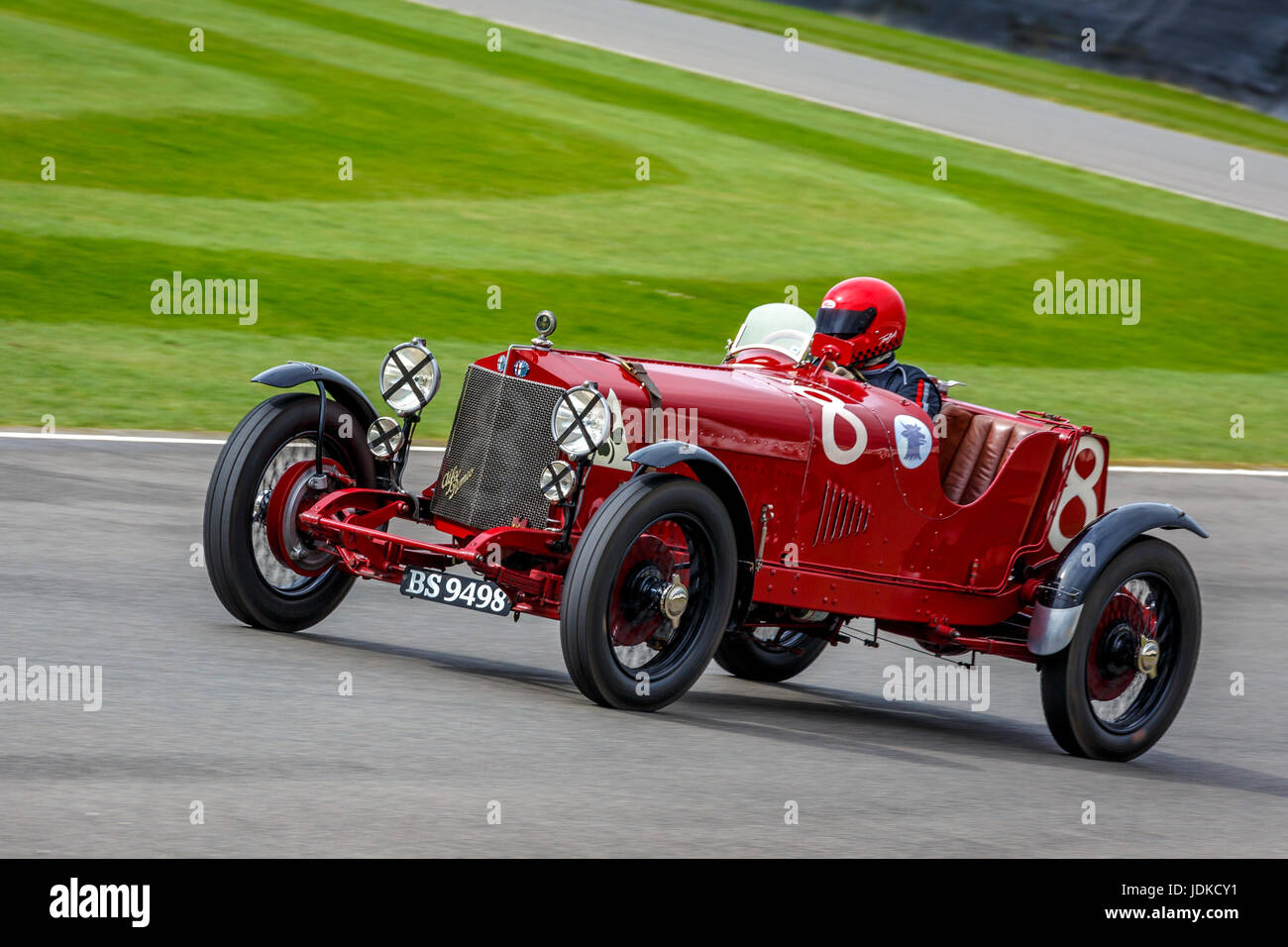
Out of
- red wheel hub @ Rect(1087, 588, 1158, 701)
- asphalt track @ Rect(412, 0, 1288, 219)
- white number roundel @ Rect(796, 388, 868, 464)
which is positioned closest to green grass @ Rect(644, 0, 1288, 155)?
asphalt track @ Rect(412, 0, 1288, 219)

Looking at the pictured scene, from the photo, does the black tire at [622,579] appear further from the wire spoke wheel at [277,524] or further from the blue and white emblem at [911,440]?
the wire spoke wheel at [277,524]

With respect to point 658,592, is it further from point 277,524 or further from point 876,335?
point 876,335

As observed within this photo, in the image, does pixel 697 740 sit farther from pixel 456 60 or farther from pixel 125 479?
pixel 456 60

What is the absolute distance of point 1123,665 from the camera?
796 centimetres

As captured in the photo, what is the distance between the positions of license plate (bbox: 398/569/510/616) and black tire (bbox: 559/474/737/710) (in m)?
0.30

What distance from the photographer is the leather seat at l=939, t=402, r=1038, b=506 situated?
326 inches

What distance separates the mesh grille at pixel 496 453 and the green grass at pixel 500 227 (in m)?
6.21

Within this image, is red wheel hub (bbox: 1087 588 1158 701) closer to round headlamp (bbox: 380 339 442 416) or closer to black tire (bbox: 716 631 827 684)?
black tire (bbox: 716 631 827 684)

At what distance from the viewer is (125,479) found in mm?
11508

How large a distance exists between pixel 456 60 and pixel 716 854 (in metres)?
25.3

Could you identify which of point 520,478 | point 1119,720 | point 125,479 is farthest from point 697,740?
point 125,479

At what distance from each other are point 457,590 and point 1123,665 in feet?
8.71

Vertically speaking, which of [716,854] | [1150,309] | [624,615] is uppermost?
[1150,309]

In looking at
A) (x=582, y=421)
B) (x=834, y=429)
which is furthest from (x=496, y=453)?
(x=834, y=429)
